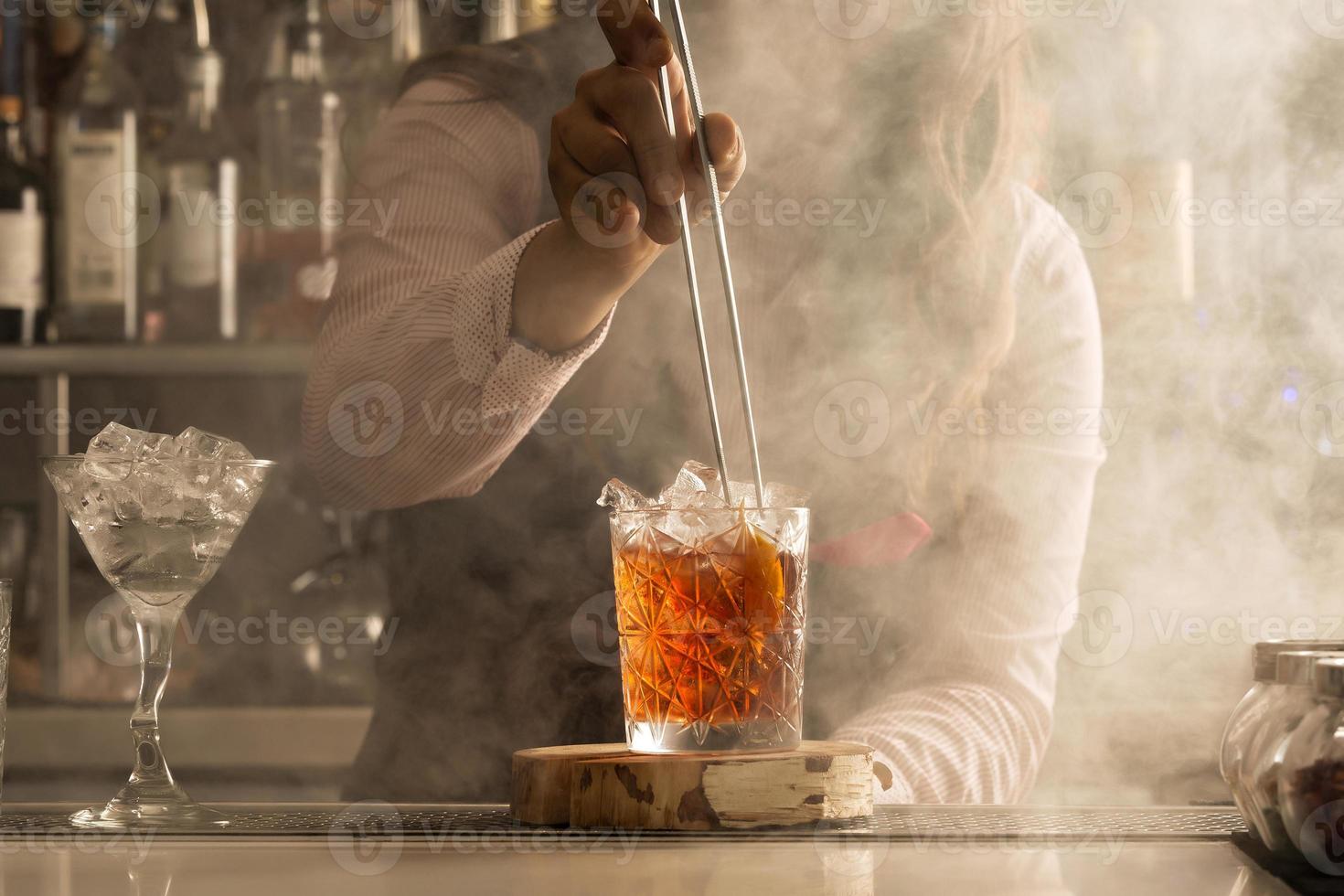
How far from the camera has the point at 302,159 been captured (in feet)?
4.74

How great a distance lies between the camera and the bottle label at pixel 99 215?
1.45 metres

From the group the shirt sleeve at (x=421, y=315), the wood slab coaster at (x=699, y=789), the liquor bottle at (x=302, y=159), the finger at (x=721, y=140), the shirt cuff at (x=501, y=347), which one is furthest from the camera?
the liquor bottle at (x=302, y=159)

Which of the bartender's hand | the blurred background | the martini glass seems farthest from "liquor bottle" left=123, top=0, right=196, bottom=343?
the martini glass

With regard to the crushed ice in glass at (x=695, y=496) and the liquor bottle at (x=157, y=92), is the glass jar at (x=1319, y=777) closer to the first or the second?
the crushed ice in glass at (x=695, y=496)

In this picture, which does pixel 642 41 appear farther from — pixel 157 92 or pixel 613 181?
pixel 157 92

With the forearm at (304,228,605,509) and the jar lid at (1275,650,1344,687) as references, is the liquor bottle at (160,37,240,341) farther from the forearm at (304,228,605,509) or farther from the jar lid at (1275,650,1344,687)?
the jar lid at (1275,650,1344,687)

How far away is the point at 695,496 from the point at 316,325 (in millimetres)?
702

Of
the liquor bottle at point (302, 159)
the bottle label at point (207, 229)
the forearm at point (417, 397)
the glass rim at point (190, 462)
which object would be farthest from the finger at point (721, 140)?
the bottle label at point (207, 229)

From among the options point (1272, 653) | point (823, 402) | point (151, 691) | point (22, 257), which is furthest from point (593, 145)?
point (22, 257)

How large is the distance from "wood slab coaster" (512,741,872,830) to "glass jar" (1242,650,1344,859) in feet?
0.72

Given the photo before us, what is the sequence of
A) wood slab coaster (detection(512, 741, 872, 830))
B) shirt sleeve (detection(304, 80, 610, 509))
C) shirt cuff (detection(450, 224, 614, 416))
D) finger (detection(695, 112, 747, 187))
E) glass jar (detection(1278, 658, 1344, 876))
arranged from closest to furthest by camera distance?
glass jar (detection(1278, 658, 1344, 876)), wood slab coaster (detection(512, 741, 872, 830)), finger (detection(695, 112, 747, 187)), shirt cuff (detection(450, 224, 614, 416)), shirt sleeve (detection(304, 80, 610, 509))

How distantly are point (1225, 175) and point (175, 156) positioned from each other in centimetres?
112

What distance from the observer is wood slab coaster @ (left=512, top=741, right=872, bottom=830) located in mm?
748

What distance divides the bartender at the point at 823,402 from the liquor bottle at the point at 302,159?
111 mm
